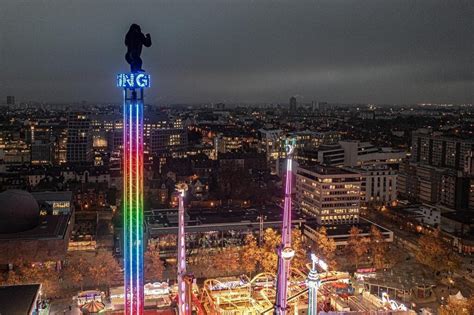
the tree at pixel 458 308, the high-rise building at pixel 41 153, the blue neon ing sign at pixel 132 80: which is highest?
the blue neon ing sign at pixel 132 80

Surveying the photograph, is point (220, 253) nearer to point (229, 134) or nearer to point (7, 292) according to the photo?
point (7, 292)

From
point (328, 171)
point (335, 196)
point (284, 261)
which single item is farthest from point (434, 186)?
point (284, 261)

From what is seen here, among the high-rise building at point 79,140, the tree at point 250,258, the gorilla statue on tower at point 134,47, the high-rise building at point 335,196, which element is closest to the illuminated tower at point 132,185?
the gorilla statue on tower at point 134,47

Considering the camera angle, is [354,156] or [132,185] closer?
[132,185]

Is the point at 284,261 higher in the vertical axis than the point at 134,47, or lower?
lower

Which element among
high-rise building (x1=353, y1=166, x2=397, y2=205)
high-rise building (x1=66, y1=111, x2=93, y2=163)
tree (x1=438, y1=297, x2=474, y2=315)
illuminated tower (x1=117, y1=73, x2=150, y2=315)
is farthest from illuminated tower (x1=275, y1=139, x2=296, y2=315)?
high-rise building (x1=66, y1=111, x2=93, y2=163)

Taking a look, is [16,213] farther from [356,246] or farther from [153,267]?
[356,246]

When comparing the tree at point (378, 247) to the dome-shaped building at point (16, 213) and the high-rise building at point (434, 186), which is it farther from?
the dome-shaped building at point (16, 213)
